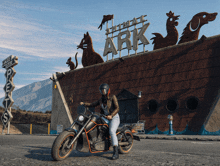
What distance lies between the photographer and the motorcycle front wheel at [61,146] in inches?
179

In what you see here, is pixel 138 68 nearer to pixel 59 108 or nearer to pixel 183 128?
pixel 183 128

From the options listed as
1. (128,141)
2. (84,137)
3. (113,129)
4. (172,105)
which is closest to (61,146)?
(84,137)

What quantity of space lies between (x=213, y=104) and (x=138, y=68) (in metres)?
6.60

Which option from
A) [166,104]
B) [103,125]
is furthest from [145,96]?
[103,125]

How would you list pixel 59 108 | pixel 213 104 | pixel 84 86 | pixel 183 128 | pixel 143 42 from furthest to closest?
pixel 59 108, pixel 84 86, pixel 143 42, pixel 183 128, pixel 213 104

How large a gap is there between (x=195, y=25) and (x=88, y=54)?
11.6 metres

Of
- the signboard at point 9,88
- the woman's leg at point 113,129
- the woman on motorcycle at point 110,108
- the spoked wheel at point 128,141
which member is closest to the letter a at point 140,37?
the signboard at point 9,88

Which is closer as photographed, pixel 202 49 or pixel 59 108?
pixel 202 49

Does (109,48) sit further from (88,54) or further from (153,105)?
(153,105)

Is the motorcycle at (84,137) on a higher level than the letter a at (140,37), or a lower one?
lower

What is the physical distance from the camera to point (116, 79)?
2017 cm

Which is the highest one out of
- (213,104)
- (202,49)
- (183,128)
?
(202,49)

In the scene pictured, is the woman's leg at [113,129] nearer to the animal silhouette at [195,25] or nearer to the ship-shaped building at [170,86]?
the ship-shaped building at [170,86]

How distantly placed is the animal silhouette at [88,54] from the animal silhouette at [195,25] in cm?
879
